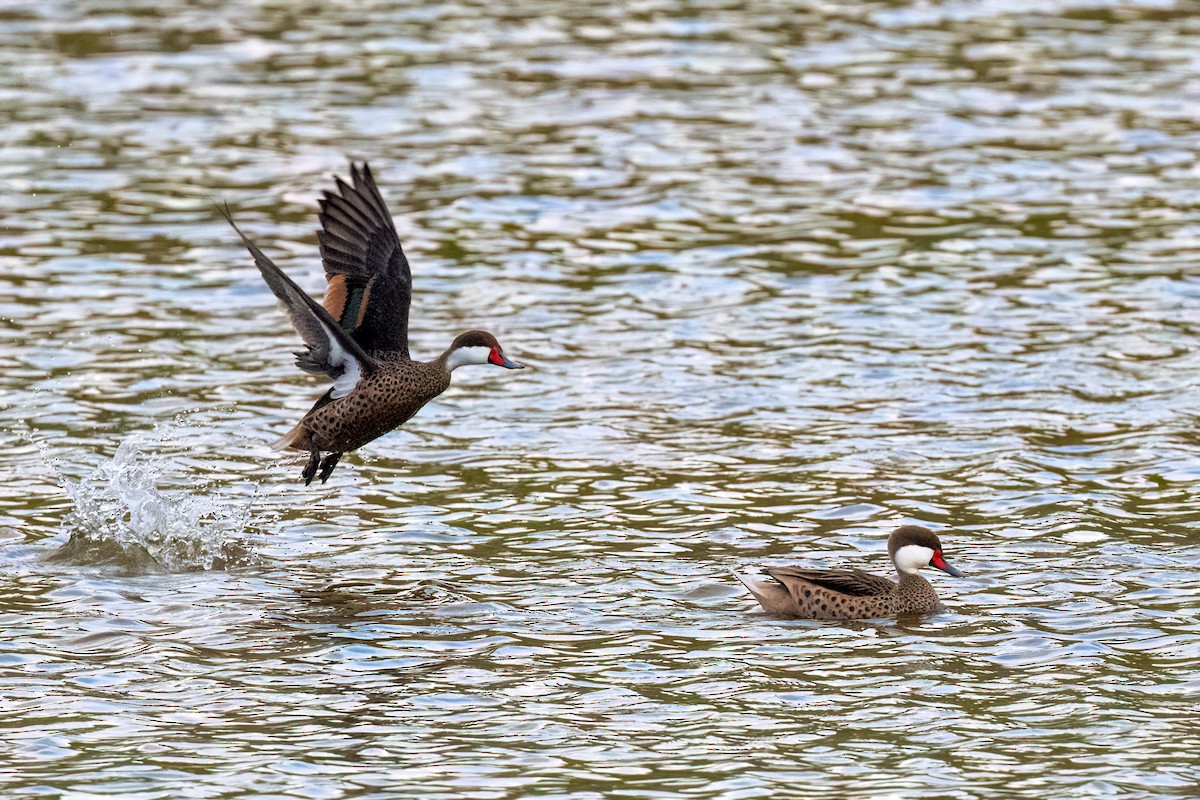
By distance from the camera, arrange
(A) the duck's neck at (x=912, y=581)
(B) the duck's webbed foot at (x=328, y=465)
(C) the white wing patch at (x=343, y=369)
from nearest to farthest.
Answer: (A) the duck's neck at (x=912, y=581) → (C) the white wing patch at (x=343, y=369) → (B) the duck's webbed foot at (x=328, y=465)

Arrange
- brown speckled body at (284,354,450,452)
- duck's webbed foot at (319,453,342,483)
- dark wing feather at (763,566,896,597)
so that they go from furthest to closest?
1. duck's webbed foot at (319,453,342,483)
2. brown speckled body at (284,354,450,452)
3. dark wing feather at (763,566,896,597)

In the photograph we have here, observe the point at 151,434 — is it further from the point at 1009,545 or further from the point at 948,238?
the point at 948,238

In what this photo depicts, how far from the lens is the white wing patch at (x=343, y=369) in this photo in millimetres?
10633

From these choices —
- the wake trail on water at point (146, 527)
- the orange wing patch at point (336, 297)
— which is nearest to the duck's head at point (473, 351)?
the orange wing patch at point (336, 297)

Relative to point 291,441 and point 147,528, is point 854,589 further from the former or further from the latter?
point 147,528

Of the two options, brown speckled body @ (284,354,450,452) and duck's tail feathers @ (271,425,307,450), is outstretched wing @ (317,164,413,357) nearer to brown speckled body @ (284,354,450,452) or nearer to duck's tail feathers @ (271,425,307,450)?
brown speckled body @ (284,354,450,452)

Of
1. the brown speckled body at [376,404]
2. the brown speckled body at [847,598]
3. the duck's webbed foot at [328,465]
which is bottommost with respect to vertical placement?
the brown speckled body at [847,598]

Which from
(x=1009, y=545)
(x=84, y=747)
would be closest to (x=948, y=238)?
(x=1009, y=545)

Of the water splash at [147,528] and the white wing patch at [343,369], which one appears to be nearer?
the white wing patch at [343,369]

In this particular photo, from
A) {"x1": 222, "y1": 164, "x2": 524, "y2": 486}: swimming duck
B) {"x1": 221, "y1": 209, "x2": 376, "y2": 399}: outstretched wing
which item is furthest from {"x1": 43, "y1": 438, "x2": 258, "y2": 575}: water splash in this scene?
{"x1": 221, "y1": 209, "x2": 376, "y2": 399}: outstretched wing

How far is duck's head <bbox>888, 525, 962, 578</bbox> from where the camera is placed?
10.0 meters

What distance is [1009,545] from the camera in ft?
35.3

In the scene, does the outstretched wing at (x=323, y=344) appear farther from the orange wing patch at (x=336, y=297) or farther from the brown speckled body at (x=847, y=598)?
the brown speckled body at (x=847, y=598)

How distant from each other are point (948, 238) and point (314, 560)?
24.0 feet
